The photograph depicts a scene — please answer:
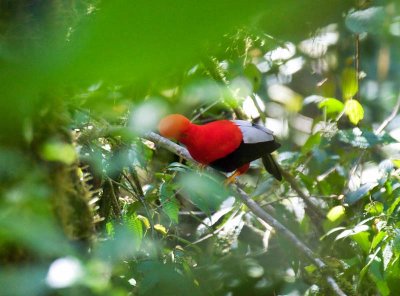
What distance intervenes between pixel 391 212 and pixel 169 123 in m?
0.96

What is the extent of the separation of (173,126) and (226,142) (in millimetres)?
329

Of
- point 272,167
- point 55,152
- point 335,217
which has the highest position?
point 55,152

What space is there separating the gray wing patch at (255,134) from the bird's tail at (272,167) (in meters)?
0.19

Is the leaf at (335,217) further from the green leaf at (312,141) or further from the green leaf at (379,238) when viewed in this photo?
the green leaf at (379,238)

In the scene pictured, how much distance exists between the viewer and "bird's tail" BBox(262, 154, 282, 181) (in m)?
3.08

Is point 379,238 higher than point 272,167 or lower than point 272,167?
higher

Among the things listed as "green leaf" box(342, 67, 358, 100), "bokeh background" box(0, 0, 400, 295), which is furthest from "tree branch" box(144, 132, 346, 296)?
"green leaf" box(342, 67, 358, 100)

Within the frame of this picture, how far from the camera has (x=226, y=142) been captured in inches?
115

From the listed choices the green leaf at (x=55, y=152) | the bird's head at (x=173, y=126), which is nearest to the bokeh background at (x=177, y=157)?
the green leaf at (x=55, y=152)

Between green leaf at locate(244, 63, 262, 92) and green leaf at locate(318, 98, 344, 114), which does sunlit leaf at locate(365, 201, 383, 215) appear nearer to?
green leaf at locate(318, 98, 344, 114)

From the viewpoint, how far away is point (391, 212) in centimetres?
243

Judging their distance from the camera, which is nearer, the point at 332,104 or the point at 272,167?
the point at 332,104

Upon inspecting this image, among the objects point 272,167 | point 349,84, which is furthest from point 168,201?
point 349,84

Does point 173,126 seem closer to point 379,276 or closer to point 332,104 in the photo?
point 332,104
